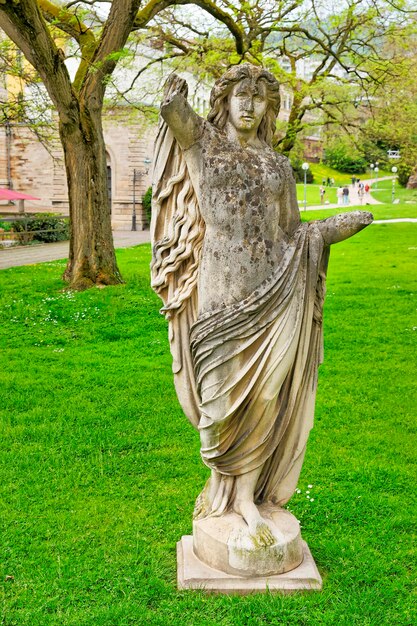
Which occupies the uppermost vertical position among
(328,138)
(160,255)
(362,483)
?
(328,138)

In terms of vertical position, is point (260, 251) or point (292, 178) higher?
point (292, 178)

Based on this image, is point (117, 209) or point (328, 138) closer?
point (328, 138)

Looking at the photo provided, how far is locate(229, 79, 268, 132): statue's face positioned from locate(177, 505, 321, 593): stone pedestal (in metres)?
2.31

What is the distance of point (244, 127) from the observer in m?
3.85

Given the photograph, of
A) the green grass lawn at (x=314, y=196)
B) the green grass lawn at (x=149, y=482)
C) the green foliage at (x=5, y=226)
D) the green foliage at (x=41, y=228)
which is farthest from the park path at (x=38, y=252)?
the green grass lawn at (x=314, y=196)

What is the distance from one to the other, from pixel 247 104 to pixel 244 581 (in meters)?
2.77

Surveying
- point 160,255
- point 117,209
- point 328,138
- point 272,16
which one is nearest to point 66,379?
point 160,255

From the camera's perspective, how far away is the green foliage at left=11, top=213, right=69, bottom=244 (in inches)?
1116

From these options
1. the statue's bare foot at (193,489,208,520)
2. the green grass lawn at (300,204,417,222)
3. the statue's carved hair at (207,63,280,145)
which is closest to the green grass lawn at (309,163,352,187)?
the green grass lawn at (300,204,417,222)

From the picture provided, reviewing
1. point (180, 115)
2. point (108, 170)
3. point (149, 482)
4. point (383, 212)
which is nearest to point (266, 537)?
point (149, 482)

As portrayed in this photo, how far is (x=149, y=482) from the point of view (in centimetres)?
608

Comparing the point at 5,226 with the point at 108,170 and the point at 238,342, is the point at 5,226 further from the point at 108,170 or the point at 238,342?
the point at 238,342

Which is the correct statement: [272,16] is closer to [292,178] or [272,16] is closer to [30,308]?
[30,308]

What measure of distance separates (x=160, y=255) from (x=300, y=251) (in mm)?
810
